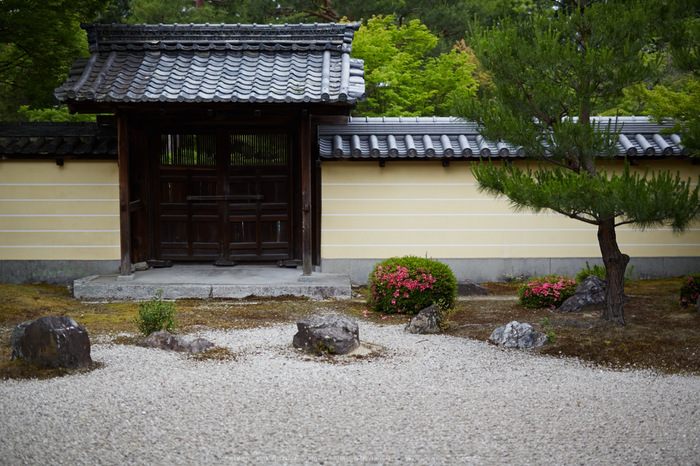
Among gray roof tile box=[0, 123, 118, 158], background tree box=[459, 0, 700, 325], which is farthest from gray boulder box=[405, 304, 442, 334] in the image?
gray roof tile box=[0, 123, 118, 158]

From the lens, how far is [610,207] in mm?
6711

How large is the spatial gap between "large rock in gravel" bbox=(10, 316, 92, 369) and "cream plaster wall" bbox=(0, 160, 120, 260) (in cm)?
561

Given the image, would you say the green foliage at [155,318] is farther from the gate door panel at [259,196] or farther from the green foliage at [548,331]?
the gate door panel at [259,196]

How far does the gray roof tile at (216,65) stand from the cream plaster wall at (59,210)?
5.93ft

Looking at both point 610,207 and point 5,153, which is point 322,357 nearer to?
point 610,207

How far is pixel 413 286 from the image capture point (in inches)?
359

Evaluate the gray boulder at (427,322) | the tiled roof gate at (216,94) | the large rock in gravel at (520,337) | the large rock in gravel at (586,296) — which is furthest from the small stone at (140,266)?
the large rock in gravel at (586,296)

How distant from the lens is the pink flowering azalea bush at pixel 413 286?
9.19 m

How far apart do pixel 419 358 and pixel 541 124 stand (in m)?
2.98

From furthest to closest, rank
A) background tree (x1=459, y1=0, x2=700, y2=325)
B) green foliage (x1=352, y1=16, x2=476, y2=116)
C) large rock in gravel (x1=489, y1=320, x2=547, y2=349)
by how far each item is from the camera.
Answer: green foliage (x1=352, y1=16, x2=476, y2=116)
large rock in gravel (x1=489, y1=320, x2=547, y2=349)
background tree (x1=459, y1=0, x2=700, y2=325)

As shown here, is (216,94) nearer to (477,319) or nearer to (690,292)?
(477,319)

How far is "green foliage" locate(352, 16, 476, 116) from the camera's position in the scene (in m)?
17.9

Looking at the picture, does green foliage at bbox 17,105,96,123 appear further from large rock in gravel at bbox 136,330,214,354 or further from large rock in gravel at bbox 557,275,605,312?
large rock in gravel at bbox 557,275,605,312

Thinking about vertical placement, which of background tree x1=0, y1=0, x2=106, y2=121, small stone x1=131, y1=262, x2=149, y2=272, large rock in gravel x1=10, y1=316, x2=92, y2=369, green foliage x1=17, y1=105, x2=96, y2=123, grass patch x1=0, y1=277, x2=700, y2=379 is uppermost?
background tree x1=0, y1=0, x2=106, y2=121
